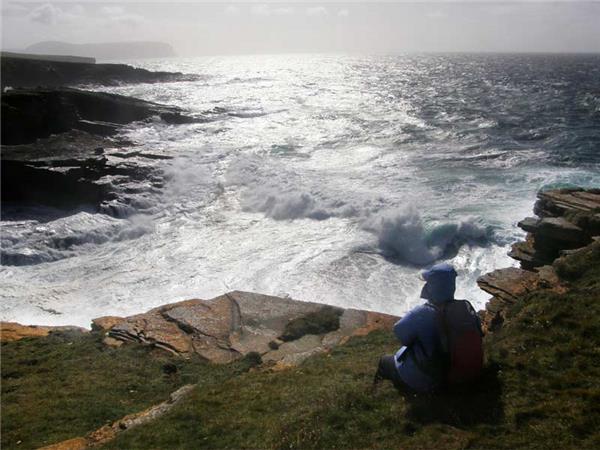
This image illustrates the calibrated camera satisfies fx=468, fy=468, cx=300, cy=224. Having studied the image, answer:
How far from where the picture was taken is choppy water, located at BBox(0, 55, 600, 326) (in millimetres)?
14953

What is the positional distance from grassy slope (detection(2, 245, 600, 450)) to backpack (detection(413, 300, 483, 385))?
0.31 m

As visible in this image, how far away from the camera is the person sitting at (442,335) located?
5.12 metres

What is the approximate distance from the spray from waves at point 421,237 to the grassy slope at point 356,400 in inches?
314

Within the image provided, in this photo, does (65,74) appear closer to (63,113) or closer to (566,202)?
(63,113)

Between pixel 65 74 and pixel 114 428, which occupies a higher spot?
pixel 65 74

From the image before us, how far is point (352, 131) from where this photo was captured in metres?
40.5

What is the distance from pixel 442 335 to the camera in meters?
5.13

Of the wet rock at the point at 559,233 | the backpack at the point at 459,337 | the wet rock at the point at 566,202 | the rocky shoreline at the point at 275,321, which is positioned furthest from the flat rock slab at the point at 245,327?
the wet rock at the point at 566,202

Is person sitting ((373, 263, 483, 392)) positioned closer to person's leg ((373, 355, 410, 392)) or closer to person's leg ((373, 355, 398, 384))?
person's leg ((373, 355, 410, 392))

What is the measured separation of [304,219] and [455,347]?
53.3 ft

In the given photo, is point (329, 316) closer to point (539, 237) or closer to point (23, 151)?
point (539, 237)

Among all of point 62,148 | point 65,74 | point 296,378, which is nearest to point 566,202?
point 296,378

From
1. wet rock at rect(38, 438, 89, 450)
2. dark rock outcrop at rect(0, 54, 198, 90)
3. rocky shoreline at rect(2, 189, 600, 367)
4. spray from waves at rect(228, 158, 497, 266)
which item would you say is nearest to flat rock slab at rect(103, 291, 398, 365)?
rocky shoreline at rect(2, 189, 600, 367)

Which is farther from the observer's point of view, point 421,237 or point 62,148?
point 62,148
